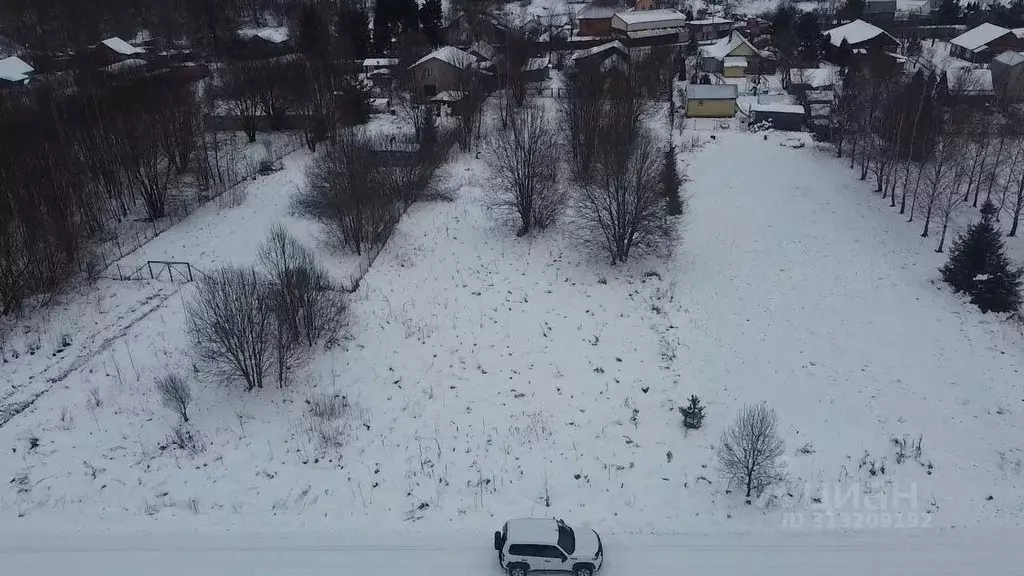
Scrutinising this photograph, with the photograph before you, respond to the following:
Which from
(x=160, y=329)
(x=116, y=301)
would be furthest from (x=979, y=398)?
(x=116, y=301)

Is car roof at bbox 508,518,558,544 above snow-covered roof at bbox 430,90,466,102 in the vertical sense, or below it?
below

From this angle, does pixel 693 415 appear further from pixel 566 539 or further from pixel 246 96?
pixel 246 96

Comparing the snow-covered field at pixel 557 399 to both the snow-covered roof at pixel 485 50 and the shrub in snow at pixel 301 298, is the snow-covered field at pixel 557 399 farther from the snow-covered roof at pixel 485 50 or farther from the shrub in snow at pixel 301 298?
the snow-covered roof at pixel 485 50

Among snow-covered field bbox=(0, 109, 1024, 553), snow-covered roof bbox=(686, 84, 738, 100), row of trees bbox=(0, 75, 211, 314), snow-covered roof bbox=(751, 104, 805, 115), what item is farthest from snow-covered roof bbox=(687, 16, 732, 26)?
row of trees bbox=(0, 75, 211, 314)

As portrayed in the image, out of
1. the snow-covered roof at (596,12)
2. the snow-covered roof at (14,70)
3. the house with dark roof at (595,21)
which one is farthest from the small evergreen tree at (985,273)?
the snow-covered roof at (14,70)

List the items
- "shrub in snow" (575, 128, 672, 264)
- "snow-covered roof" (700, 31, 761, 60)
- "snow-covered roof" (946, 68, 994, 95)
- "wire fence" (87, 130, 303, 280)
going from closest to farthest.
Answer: "shrub in snow" (575, 128, 672, 264) → "wire fence" (87, 130, 303, 280) → "snow-covered roof" (946, 68, 994, 95) → "snow-covered roof" (700, 31, 761, 60)

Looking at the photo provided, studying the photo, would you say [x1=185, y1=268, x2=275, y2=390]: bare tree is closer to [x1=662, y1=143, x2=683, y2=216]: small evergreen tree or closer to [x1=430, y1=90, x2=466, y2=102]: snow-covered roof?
[x1=662, y1=143, x2=683, y2=216]: small evergreen tree
